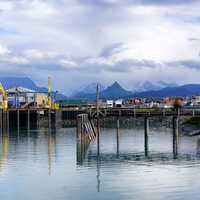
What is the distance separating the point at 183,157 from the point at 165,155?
127 inches

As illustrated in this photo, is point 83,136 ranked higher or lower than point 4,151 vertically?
higher

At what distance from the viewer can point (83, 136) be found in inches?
3285

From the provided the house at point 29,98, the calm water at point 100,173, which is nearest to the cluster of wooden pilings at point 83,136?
the calm water at point 100,173

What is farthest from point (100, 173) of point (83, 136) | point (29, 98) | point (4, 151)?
point (29, 98)

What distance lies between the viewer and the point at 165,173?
5084 centimetres

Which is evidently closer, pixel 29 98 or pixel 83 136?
pixel 83 136

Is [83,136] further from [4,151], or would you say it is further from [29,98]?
[29,98]

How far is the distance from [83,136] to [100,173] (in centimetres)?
3203

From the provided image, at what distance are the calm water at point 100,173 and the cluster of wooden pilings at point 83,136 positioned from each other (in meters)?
0.68

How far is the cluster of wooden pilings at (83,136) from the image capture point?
68.0 meters

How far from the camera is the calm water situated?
42.1m

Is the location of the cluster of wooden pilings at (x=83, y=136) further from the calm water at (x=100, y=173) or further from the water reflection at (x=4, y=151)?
the water reflection at (x=4, y=151)

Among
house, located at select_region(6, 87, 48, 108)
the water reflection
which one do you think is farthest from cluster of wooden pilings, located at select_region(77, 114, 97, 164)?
house, located at select_region(6, 87, 48, 108)

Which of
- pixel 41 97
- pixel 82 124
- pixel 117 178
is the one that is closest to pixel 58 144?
pixel 82 124
